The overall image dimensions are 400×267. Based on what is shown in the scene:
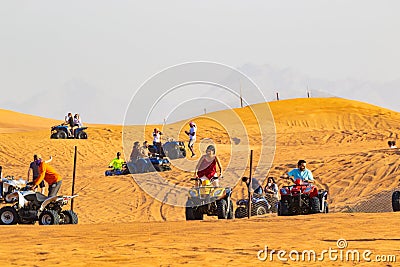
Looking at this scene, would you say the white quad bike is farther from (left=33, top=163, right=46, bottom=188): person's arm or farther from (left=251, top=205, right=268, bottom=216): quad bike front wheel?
(left=251, top=205, right=268, bottom=216): quad bike front wheel

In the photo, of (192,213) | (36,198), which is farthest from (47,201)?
(192,213)

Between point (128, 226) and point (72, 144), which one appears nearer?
point (128, 226)

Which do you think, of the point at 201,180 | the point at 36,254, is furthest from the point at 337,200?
the point at 36,254

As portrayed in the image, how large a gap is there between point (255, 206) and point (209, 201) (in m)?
2.67

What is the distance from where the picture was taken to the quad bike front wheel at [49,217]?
57.5 ft

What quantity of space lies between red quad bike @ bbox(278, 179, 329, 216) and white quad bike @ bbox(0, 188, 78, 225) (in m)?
4.50

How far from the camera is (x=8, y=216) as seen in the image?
17.9 meters

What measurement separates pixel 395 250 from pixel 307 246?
1.30 metres

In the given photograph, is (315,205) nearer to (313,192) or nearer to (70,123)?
(313,192)

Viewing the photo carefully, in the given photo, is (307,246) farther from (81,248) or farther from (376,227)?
(81,248)

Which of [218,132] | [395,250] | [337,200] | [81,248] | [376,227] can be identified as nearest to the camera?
[395,250]

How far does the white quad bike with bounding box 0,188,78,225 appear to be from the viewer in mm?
17594

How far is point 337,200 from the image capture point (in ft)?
79.6

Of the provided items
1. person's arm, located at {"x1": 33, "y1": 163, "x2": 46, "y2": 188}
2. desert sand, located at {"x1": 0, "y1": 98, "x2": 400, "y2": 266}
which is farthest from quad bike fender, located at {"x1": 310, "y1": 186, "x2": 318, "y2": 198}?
person's arm, located at {"x1": 33, "y1": 163, "x2": 46, "y2": 188}
